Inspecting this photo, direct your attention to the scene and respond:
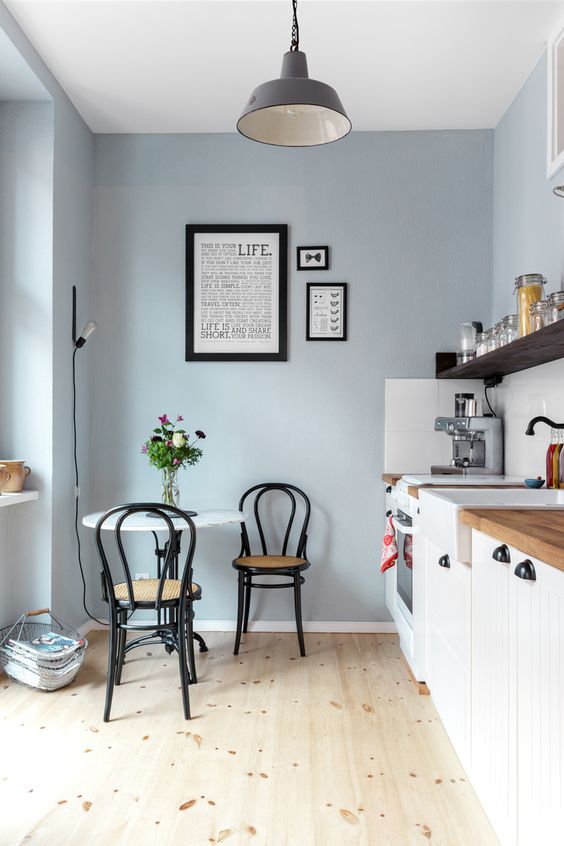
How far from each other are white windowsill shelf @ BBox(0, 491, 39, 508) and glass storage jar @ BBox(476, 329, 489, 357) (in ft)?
7.04

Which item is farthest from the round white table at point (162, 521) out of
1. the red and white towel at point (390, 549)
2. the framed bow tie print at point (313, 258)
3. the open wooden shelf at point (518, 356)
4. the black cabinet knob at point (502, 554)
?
the black cabinet knob at point (502, 554)

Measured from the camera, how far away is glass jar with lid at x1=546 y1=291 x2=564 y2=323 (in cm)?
230

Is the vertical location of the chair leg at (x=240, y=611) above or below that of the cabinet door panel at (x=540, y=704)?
below

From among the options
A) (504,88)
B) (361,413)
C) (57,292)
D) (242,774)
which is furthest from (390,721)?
(504,88)

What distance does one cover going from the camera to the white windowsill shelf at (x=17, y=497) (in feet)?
9.52

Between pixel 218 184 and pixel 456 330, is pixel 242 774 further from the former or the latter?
pixel 218 184

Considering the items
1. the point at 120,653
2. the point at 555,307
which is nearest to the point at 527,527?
the point at 555,307

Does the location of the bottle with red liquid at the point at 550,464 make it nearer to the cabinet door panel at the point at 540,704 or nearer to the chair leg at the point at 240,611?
the cabinet door panel at the point at 540,704

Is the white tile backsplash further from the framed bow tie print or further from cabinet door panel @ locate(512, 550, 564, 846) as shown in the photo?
cabinet door panel @ locate(512, 550, 564, 846)

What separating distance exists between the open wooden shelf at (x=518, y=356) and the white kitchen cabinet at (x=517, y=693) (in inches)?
31.8

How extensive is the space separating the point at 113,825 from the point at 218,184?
311 cm

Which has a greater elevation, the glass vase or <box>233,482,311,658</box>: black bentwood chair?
the glass vase

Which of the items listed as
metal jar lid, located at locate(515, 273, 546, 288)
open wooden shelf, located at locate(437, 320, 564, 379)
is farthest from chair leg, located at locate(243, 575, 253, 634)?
metal jar lid, located at locate(515, 273, 546, 288)

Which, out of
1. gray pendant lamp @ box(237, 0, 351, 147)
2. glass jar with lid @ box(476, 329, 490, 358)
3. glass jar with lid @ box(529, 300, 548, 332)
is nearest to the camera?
gray pendant lamp @ box(237, 0, 351, 147)
